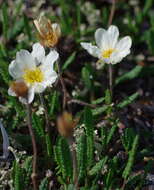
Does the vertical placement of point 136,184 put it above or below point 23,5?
below

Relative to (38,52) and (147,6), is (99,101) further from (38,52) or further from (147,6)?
(147,6)

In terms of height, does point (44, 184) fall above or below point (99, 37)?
below

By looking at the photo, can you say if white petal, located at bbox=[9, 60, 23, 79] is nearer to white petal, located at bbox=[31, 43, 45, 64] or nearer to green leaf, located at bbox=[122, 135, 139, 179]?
white petal, located at bbox=[31, 43, 45, 64]

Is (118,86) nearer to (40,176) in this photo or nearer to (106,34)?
(106,34)

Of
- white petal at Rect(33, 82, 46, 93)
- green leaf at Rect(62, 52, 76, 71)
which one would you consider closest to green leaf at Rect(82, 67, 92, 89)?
green leaf at Rect(62, 52, 76, 71)

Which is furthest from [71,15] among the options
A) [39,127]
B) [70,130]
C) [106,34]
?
[70,130]

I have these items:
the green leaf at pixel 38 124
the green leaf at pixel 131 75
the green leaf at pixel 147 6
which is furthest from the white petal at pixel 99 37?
the green leaf at pixel 147 6

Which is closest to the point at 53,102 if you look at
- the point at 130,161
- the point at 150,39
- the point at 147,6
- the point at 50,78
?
the point at 50,78
